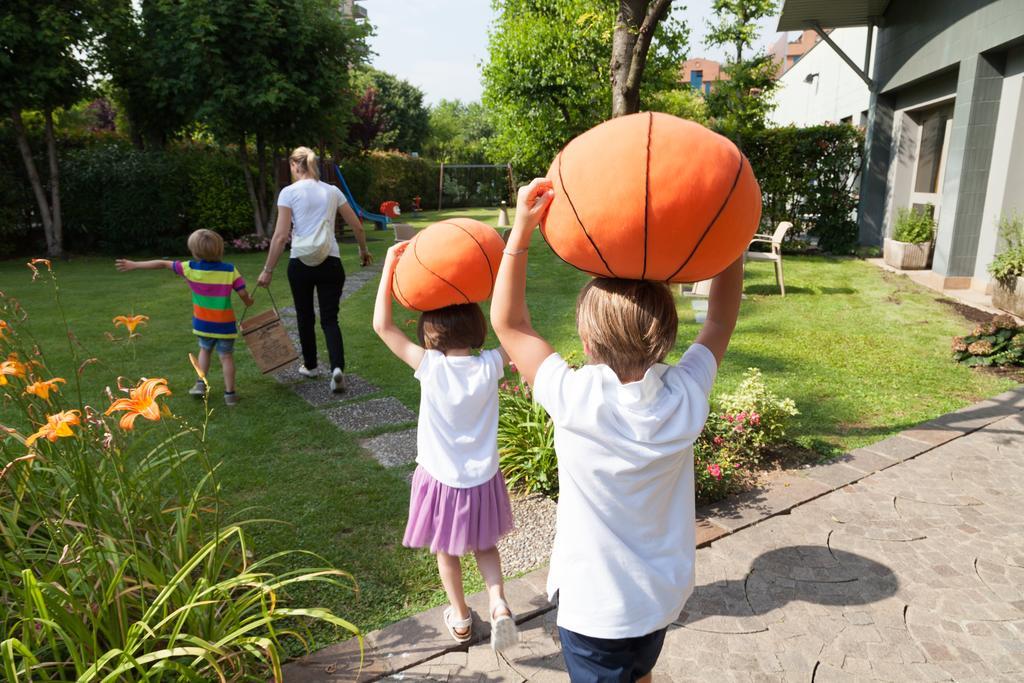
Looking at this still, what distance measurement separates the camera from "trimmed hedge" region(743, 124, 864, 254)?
44.1 ft

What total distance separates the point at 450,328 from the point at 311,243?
317 centimetres

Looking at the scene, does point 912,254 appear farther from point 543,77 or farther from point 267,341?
point 267,341

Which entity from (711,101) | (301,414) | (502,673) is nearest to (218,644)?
(502,673)

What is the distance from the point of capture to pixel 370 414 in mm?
5195

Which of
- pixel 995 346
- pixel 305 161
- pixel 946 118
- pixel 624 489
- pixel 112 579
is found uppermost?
pixel 946 118

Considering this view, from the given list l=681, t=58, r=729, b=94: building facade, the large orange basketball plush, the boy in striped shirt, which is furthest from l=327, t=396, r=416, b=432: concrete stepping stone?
l=681, t=58, r=729, b=94: building facade

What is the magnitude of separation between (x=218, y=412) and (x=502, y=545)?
2.97m

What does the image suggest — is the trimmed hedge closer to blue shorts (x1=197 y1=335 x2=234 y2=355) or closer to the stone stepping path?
the stone stepping path

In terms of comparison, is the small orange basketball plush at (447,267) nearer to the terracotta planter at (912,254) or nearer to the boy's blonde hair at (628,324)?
the boy's blonde hair at (628,324)

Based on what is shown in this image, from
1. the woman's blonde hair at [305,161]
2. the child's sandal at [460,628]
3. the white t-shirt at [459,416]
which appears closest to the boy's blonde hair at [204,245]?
the woman's blonde hair at [305,161]

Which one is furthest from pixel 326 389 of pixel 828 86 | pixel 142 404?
pixel 828 86

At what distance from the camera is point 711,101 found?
14.8m

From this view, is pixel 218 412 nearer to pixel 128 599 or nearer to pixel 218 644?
pixel 128 599

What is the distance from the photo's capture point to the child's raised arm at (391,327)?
8.22 ft
